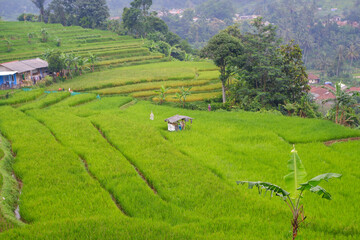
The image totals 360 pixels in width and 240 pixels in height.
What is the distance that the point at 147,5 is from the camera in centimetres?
4503

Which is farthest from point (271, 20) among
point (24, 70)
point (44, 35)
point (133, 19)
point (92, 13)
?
point (24, 70)

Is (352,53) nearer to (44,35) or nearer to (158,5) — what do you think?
(44,35)

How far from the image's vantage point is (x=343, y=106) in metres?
15.5

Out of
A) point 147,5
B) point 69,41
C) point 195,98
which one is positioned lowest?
point 195,98

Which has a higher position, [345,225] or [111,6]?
[111,6]

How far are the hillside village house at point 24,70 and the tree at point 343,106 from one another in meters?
19.6

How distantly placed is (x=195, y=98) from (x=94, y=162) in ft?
37.4

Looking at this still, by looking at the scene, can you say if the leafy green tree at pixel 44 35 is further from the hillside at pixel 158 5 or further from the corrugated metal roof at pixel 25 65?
the hillside at pixel 158 5

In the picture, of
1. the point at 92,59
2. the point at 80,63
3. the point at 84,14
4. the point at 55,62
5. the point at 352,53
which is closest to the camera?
the point at 55,62

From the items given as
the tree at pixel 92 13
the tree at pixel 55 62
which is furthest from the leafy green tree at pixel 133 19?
the tree at pixel 55 62

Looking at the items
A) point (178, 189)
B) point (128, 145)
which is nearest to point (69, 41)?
point (128, 145)

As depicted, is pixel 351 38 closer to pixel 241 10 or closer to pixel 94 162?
pixel 241 10

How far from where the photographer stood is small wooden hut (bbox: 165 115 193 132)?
Result: 14.0 metres

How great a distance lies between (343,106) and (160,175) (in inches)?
415
